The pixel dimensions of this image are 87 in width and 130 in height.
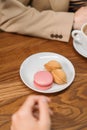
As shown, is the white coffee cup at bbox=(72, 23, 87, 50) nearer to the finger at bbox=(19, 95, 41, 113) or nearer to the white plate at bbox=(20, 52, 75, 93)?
the white plate at bbox=(20, 52, 75, 93)

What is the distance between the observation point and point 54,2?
1.09m

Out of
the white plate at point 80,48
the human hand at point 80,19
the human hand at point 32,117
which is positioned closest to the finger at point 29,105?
the human hand at point 32,117

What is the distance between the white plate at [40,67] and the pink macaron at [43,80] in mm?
11

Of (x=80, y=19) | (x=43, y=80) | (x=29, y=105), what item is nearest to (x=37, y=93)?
(x=43, y=80)

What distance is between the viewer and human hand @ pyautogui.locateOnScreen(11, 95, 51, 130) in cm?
58

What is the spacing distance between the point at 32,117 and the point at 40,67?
0.92 feet

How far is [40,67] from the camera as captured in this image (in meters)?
0.86

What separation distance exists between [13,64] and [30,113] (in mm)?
278

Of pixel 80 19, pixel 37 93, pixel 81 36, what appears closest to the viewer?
pixel 37 93

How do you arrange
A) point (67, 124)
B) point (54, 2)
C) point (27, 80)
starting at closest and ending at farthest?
point (67, 124), point (27, 80), point (54, 2)

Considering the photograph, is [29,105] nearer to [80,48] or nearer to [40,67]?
[40,67]

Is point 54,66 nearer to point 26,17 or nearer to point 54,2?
point 26,17

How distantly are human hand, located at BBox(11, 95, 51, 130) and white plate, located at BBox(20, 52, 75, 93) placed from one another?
15 cm

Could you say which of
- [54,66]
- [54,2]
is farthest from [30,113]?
[54,2]
